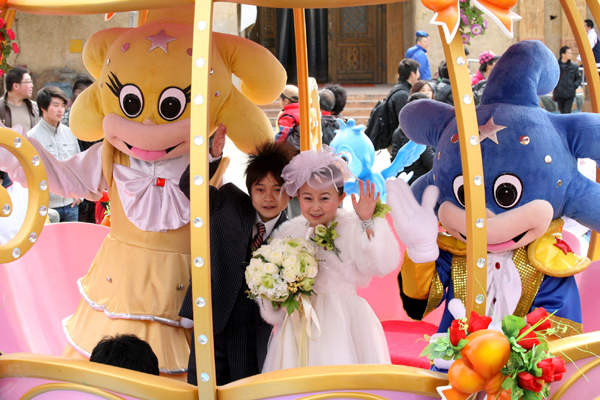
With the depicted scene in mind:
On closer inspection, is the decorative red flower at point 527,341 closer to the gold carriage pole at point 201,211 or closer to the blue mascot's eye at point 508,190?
the blue mascot's eye at point 508,190

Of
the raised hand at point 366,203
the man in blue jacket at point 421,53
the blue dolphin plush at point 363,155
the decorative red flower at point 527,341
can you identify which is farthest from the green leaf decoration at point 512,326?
the man in blue jacket at point 421,53

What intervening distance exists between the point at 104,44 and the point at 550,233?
6.23ft

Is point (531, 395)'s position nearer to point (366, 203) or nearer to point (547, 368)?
point (547, 368)

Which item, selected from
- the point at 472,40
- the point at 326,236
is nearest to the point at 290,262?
the point at 326,236

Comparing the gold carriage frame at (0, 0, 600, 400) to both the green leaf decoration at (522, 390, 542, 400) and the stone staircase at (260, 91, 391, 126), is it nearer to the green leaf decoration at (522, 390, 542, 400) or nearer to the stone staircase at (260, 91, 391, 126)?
the green leaf decoration at (522, 390, 542, 400)

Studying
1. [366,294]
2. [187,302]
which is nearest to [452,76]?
[187,302]

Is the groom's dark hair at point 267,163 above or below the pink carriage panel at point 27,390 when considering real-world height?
above

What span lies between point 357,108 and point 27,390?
28.5ft

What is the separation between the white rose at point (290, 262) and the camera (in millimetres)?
1948

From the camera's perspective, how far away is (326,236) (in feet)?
6.88

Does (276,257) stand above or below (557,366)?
above

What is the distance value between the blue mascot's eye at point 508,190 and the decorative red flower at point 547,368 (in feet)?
2.15

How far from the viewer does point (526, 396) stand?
1423 millimetres

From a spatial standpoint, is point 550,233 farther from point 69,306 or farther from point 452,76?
point 69,306
